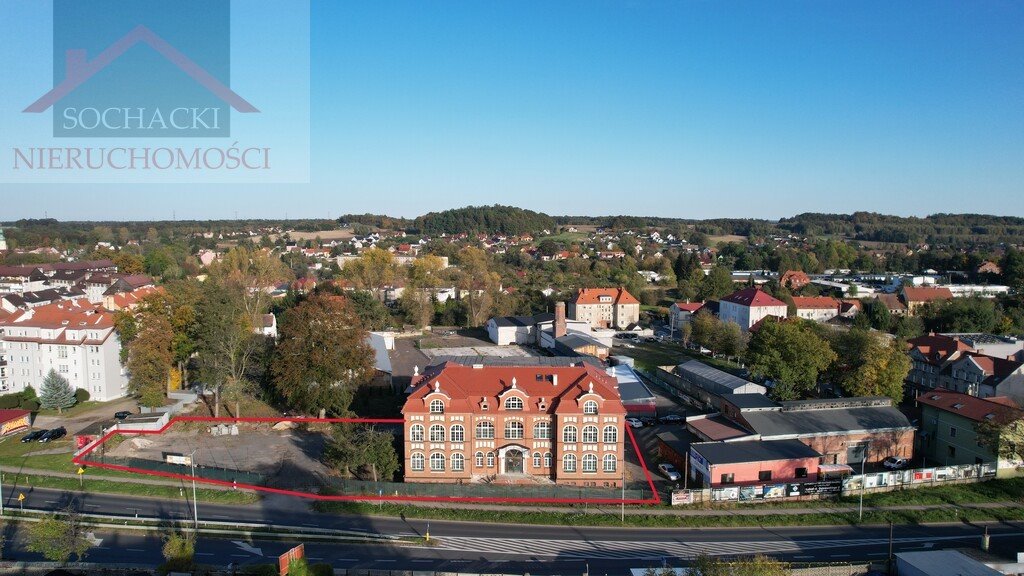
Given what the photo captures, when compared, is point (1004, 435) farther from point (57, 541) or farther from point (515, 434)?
point (57, 541)

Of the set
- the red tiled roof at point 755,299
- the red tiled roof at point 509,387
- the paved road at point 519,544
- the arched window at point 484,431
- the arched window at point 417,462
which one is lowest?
the paved road at point 519,544

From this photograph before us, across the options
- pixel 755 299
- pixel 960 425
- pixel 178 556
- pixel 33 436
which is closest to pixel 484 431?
pixel 178 556

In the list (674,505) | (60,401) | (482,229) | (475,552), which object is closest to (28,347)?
(60,401)

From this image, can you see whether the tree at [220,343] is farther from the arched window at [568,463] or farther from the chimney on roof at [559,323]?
the chimney on roof at [559,323]

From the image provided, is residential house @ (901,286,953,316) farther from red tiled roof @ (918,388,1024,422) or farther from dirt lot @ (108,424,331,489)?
dirt lot @ (108,424,331,489)

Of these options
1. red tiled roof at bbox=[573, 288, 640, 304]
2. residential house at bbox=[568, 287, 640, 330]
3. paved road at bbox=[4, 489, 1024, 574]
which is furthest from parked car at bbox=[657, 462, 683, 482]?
red tiled roof at bbox=[573, 288, 640, 304]

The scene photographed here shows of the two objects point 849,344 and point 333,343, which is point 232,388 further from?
point 849,344

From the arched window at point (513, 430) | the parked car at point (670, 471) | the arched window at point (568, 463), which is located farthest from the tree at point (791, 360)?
the arched window at point (513, 430)
